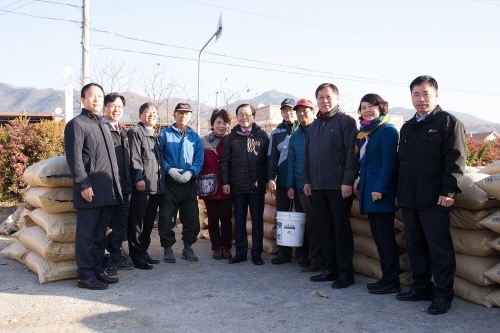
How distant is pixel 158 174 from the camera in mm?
6082

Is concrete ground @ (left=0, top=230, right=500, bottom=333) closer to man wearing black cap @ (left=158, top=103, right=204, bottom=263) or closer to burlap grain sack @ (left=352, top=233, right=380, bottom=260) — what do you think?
burlap grain sack @ (left=352, top=233, right=380, bottom=260)

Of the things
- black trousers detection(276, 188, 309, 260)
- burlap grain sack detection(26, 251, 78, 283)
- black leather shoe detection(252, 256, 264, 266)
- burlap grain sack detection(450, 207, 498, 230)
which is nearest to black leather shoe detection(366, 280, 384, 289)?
burlap grain sack detection(450, 207, 498, 230)

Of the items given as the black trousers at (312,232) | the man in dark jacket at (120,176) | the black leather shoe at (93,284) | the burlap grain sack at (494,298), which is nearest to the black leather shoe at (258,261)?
the black trousers at (312,232)

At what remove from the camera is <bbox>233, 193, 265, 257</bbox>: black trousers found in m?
6.37

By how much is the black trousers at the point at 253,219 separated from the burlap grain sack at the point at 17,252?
8.44 feet

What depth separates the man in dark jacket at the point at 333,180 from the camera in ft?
17.1

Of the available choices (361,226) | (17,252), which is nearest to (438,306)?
(361,226)

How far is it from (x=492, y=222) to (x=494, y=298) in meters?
0.65

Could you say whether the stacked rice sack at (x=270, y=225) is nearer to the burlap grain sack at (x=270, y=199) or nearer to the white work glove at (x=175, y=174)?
the burlap grain sack at (x=270, y=199)

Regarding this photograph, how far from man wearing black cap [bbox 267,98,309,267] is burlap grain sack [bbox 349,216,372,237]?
2.34ft

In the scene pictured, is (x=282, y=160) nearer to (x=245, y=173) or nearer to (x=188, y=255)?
(x=245, y=173)

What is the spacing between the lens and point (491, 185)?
4277mm

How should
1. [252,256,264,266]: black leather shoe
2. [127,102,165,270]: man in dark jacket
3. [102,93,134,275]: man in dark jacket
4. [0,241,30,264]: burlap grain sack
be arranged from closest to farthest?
[102,93,134,275]: man in dark jacket < [127,102,165,270]: man in dark jacket < [0,241,30,264]: burlap grain sack < [252,256,264,266]: black leather shoe

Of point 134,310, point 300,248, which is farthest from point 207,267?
point 134,310
